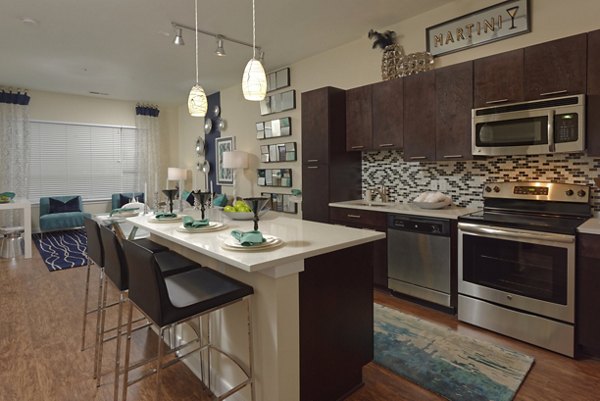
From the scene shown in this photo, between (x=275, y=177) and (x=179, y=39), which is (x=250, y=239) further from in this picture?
(x=275, y=177)

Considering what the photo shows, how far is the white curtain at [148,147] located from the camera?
781 centimetres

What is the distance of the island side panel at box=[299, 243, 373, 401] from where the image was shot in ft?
5.61

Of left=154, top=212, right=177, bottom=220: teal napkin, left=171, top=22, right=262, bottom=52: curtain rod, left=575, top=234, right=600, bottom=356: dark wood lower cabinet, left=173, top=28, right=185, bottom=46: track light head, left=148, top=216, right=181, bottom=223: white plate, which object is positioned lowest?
left=575, top=234, right=600, bottom=356: dark wood lower cabinet

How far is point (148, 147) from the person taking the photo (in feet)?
26.0

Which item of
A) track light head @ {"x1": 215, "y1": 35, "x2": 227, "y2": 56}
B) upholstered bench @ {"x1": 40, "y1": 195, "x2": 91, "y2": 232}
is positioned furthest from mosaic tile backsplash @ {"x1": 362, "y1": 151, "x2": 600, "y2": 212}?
upholstered bench @ {"x1": 40, "y1": 195, "x2": 91, "y2": 232}

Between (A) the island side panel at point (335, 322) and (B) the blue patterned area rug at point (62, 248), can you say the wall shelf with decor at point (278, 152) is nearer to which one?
(B) the blue patterned area rug at point (62, 248)

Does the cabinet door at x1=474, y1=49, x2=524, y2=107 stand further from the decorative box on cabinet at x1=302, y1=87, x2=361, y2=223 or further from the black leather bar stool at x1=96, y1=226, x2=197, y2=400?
the black leather bar stool at x1=96, y1=226, x2=197, y2=400

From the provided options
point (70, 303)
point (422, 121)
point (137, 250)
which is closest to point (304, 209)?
point (422, 121)

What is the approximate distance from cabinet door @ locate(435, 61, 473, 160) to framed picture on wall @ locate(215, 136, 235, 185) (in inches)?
156

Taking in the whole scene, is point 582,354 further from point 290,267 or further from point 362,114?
point 362,114

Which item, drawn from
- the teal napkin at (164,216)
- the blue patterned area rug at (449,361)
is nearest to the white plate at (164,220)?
the teal napkin at (164,216)

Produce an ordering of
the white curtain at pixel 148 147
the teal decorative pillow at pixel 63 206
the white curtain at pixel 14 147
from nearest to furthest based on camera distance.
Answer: the white curtain at pixel 14 147, the teal decorative pillow at pixel 63 206, the white curtain at pixel 148 147

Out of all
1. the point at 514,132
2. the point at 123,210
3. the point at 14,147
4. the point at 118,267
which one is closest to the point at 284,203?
the point at 123,210

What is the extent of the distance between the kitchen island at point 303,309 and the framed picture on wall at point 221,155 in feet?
14.5
